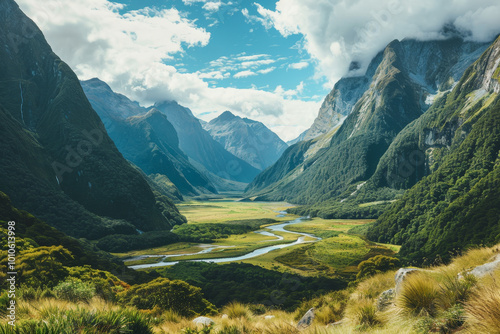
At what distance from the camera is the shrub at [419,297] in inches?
429

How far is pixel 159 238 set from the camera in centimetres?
15812

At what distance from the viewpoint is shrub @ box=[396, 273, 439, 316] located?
1091 cm

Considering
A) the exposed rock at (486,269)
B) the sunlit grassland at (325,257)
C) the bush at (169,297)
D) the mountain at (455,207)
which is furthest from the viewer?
the sunlit grassland at (325,257)

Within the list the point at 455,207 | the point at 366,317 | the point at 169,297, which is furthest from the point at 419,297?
the point at 455,207

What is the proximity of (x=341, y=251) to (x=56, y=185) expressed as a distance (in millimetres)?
156412

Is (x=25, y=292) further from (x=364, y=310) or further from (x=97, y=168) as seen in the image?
(x=97, y=168)

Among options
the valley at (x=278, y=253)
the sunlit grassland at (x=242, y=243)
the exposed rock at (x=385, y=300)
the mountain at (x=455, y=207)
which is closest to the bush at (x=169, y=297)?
the exposed rock at (x=385, y=300)

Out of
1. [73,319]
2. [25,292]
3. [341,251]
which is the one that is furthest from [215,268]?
[73,319]

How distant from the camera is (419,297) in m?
11.0

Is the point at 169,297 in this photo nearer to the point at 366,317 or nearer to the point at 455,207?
the point at 366,317

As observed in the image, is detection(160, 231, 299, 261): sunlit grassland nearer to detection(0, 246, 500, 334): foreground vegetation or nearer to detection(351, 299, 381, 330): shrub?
detection(0, 246, 500, 334): foreground vegetation

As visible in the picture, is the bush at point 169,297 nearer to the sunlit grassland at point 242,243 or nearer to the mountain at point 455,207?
the mountain at point 455,207

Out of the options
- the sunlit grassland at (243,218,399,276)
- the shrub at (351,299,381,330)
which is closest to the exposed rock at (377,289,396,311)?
the shrub at (351,299,381,330)

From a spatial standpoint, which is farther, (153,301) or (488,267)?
(153,301)
